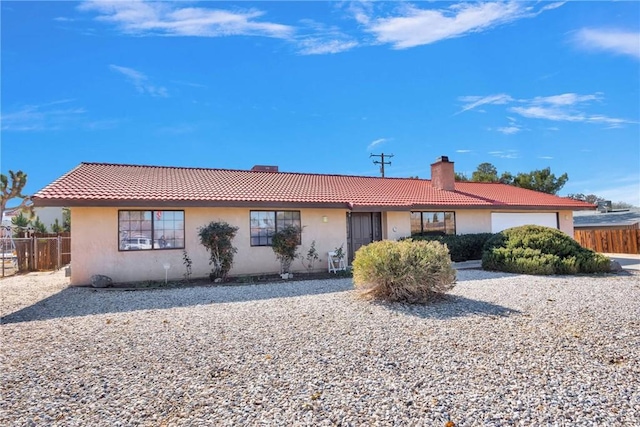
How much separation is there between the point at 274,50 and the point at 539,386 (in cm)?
1303

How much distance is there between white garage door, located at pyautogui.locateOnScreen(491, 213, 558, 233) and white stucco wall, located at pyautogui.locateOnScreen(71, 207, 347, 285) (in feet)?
28.2

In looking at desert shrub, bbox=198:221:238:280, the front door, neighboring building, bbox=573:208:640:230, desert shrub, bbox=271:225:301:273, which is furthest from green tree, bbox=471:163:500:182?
desert shrub, bbox=198:221:238:280

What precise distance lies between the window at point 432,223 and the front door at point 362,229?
164 centimetres

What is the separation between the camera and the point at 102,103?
50.8ft

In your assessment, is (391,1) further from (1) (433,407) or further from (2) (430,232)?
(1) (433,407)

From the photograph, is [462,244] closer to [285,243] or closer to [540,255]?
[540,255]

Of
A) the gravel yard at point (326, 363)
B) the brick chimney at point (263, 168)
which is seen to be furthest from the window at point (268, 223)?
the brick chimney at point (263, 168)

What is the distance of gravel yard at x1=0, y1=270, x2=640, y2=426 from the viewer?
317 cm

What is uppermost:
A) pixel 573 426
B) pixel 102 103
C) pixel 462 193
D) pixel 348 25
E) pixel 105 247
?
pixel 348 25

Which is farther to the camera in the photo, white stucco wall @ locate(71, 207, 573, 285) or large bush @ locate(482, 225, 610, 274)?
large bush @ locate(482, 225, 610, 274)

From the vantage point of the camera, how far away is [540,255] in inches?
469

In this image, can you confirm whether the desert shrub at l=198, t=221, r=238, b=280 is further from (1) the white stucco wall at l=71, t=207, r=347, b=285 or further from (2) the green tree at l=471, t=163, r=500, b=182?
(2) the green tree at l=471, t=163, r=500, b=182

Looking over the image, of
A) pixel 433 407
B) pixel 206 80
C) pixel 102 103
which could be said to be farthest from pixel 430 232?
pixel 102 103

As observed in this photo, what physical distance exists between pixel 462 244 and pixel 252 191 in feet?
29.1
